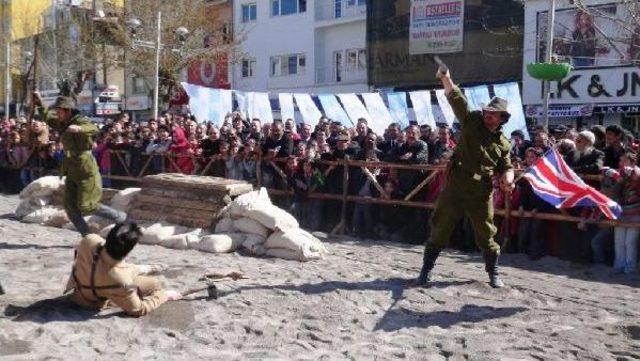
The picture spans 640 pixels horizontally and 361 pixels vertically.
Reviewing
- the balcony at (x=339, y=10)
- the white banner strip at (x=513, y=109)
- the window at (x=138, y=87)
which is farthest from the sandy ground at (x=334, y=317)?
the window at (x=138, y=87)

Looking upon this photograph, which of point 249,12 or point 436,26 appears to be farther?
point 249,12

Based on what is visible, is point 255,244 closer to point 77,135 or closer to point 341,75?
point 77,135

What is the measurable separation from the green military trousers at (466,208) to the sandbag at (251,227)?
2503 millimetres

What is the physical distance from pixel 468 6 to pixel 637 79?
269 inches

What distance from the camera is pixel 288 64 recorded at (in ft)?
110

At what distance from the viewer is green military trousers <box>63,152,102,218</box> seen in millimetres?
8281

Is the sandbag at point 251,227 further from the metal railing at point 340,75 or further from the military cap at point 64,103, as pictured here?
the metal railing at point 340,75

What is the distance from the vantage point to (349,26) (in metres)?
31.1

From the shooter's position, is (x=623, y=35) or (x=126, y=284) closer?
(x=126, y=284)

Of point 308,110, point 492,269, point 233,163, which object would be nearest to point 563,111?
point 308,110

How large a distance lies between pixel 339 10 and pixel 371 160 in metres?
22.3

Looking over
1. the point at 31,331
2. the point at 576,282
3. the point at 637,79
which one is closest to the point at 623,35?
the point at 637,79

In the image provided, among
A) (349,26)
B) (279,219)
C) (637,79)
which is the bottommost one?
(279,219)

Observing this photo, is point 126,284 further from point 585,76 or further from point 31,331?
point 585,76
